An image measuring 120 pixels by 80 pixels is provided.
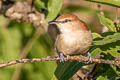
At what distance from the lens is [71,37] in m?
3.11

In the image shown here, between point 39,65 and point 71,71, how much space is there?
1214 mm

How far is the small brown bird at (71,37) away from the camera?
2975 mm

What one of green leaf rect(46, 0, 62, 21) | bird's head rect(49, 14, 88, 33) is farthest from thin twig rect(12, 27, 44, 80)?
green leaf rect(46, 0, 62, 21)

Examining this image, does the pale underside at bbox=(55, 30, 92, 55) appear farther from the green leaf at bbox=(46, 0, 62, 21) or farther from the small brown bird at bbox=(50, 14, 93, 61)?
the green leaf at bbox=(46, 0, 62, 21)

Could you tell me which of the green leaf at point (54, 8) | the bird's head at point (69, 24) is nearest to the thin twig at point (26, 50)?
the bird's head at point (69, 24)

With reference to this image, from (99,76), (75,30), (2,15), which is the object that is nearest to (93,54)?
(99,76)

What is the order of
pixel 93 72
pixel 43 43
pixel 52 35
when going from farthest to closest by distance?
pixel 43 43 < pixel 52 35 < pixel 93 72

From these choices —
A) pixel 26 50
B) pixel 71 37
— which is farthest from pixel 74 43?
pixel 26 50

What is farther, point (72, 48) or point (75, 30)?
point (75, 30)

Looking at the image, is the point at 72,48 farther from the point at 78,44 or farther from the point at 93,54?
the point at 93,54

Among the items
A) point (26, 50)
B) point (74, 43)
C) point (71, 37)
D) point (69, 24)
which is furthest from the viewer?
point (26, 50)

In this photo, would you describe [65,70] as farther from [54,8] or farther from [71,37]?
[54,8]

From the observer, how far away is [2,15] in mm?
3547

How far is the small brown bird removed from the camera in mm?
2975
